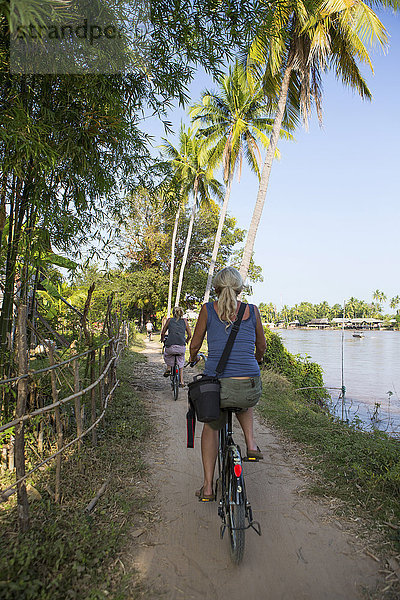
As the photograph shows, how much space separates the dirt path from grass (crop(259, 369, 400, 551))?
0.28m

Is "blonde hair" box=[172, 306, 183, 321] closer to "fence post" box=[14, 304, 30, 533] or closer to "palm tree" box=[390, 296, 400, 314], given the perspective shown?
"fence post" box=[14, 304, 30, 533]

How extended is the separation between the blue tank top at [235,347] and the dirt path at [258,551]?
3.95ft

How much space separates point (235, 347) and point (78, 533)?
5.48ft

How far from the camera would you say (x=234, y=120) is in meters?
17.7

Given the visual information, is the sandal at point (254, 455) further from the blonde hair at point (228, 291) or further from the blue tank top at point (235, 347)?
the blonde hair at point (228, 291)

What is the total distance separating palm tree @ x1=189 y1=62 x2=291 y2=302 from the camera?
16.9m

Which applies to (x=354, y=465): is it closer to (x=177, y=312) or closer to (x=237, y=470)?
(x=237, y=470)

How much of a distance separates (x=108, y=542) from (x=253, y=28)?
4583 millimetres

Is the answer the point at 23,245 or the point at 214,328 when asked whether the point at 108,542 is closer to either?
the point at 214,328

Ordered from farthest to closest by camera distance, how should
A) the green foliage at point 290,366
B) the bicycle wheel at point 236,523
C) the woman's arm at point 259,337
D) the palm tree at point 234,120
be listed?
the palm tree at point 234,120 → the green foliage at point 290,366 → the woman's arm at point 259,337 → the bicycle wheel at point 236,523

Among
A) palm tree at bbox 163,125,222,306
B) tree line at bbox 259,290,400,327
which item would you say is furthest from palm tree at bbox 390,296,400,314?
palm tree at bbox 163,125,222,306

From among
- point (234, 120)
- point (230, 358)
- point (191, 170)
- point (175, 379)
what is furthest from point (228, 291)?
point (191, 170)

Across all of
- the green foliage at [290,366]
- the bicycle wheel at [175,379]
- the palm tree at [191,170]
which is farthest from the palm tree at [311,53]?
the palm tree at [191,170]

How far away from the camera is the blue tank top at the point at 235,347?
3.06 m
